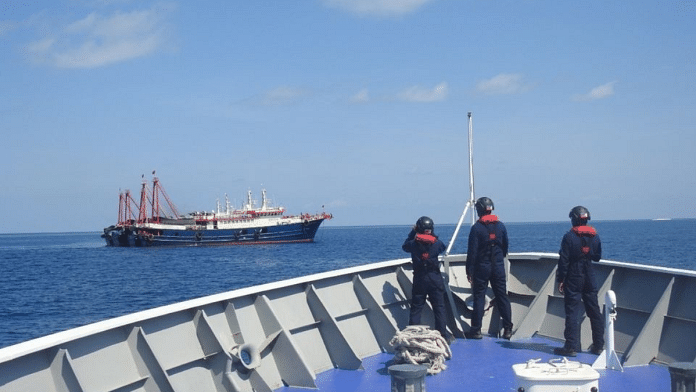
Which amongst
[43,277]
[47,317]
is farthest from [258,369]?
[43,277]

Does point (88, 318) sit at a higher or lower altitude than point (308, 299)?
lower

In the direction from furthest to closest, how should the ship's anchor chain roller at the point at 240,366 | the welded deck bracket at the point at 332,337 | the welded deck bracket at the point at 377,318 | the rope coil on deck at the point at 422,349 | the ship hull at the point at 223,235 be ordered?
the ship hull at the point at 223,235 < the welded deck bracket at the point at 377,318 < the welded deck bracket at the point at 332,337 < the rope coil on deck at the point at 422,349 < the ship's anchor chain roller at the point at 240,366

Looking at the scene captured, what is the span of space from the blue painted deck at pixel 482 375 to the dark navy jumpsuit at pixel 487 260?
557mm

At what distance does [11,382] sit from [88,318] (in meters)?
29.4

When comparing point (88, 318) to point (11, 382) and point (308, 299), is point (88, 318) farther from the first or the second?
point (11, 382)

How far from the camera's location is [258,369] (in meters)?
→ 6.24

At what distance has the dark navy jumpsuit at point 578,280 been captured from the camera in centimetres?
719

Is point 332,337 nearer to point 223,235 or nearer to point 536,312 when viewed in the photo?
point 536,312

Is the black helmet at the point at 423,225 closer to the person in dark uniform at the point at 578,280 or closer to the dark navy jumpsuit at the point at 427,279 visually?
the dark navy jumpsuit at the point at 427,279

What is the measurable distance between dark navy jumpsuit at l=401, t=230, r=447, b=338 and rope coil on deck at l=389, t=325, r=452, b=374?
818 millimetres

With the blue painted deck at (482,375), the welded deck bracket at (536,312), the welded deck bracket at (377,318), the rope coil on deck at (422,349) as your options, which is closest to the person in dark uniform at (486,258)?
the welded deck bracket at (536,312)

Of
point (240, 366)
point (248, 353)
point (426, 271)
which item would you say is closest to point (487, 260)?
point (426, 271)

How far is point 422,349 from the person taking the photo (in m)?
6.73

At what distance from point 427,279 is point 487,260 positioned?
81 centimetres
